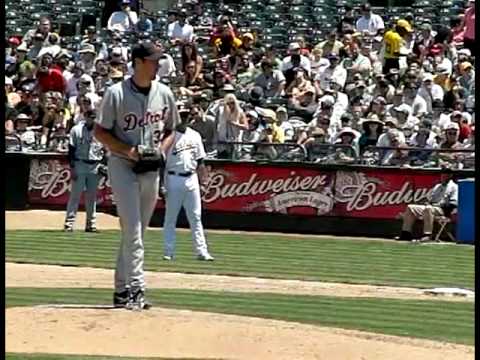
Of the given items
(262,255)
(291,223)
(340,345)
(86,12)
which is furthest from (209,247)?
(86,12)

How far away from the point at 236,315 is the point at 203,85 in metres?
16.2

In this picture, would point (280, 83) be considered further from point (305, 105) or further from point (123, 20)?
point (123, 20)

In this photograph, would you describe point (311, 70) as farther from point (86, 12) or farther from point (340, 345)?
point (340, 345)

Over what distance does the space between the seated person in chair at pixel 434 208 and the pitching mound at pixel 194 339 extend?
11262 mm

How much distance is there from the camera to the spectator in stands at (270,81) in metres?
26.1

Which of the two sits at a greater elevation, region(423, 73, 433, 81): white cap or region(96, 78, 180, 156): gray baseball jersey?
region(423, 73, 433, 81): white cap

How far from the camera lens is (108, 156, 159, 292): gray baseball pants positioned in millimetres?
10719

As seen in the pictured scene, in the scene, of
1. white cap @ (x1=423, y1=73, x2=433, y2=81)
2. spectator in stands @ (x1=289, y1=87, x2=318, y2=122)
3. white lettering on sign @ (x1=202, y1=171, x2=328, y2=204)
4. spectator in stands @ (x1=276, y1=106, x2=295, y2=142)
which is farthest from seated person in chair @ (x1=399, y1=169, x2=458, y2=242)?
spectator in stands @ (x1=289, y1=87, x2=318, y2=122)

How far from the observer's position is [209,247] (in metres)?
20.0

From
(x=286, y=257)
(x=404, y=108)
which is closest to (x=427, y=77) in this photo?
(x=404, y=108)

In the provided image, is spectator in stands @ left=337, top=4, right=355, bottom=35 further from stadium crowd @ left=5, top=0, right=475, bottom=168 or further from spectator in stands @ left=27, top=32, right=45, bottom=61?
spectator in stands @ left=27, top=32, right=45, bottom=61

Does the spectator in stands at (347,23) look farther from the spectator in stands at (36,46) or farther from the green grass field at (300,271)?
the green grass field at (300,271)

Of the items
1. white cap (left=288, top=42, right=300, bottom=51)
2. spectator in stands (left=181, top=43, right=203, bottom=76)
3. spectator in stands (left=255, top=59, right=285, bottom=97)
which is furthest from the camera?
spectator in stands (left=181, top=43, right=203, bottom=76)

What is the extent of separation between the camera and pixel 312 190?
2338 centimetres
